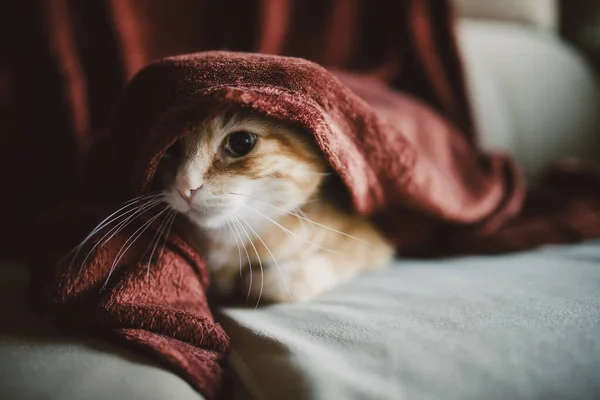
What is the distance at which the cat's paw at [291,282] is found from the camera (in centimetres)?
72

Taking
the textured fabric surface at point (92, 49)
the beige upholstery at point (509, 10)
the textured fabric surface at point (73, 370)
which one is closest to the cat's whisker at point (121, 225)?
the textured fabric surface at point (73, 370)

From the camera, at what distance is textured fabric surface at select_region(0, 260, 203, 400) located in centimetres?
49

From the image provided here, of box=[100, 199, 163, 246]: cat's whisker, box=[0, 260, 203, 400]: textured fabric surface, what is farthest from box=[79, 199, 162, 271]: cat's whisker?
box=[0, 260, 203, 400]: textured fabric surface

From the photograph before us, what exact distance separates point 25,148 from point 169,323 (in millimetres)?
622

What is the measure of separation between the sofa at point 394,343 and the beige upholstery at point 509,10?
86 centimetres

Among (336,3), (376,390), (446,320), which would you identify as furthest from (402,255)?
(336,3)

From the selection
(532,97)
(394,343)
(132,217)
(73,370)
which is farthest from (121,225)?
(532,97)

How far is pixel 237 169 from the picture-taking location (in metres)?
0.69

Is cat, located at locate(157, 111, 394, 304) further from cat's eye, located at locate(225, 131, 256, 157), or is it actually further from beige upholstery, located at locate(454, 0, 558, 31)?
beige upholstery, located at locate(454, 0, 558, 31)

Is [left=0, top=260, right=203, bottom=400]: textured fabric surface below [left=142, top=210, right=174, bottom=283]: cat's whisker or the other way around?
below

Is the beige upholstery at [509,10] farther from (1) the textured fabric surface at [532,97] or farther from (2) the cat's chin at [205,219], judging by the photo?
(2) the cat's chin at [205,219]

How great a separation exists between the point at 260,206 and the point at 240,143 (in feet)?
0.38

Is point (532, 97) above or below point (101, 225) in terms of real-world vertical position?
above

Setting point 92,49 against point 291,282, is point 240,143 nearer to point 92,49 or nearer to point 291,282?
point 291,282
